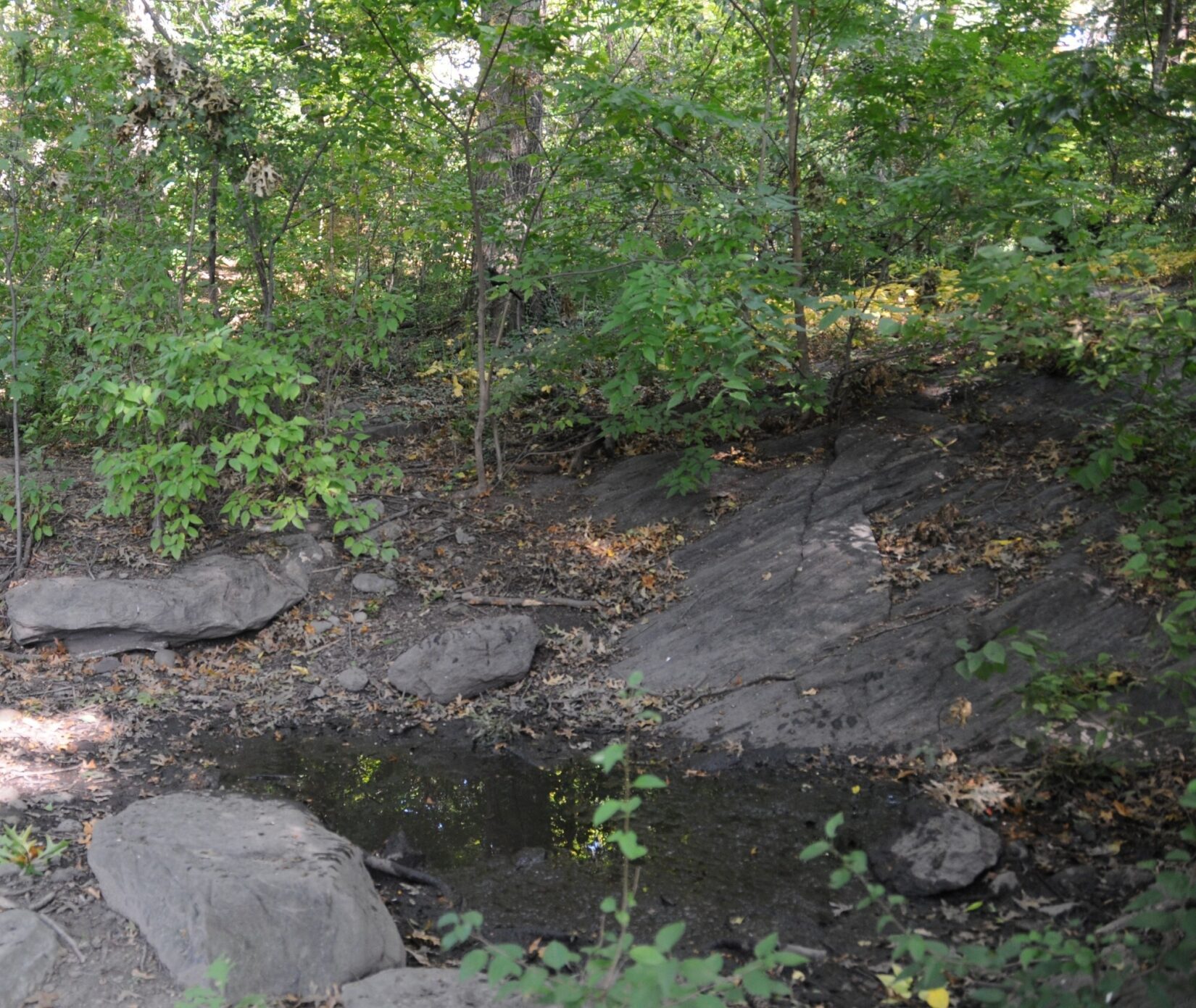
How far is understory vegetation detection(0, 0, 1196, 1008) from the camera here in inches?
251

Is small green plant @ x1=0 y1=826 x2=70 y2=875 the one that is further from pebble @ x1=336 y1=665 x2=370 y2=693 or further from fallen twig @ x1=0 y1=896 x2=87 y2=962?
pebble @ x1=336 y1=665 x2=370 y2=693

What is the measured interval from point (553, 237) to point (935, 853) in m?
5.36

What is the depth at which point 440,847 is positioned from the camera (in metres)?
4.86

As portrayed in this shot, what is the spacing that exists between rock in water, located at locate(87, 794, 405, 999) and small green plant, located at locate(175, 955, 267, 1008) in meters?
0.04

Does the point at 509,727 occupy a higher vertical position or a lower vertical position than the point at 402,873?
higher

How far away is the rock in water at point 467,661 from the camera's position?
20.8 ft

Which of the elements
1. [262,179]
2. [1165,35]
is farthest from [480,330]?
[1165,35]

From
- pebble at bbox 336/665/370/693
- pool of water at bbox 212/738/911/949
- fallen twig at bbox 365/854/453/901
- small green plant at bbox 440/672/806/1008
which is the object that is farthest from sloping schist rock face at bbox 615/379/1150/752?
small green plant at bbox 440/672/806/1008

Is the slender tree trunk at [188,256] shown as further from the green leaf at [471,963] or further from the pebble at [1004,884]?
the pebble at [1004,884]

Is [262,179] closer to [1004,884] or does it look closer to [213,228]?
[213,228]

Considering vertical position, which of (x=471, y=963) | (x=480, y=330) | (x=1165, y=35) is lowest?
(x=471, y=963)

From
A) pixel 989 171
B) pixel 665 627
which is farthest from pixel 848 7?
pixel 665 627

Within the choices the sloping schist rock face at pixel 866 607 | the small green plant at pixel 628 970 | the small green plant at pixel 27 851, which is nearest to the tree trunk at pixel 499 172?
the sloping schist rock face at pixel 866 607

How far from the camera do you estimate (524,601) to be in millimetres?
7129
